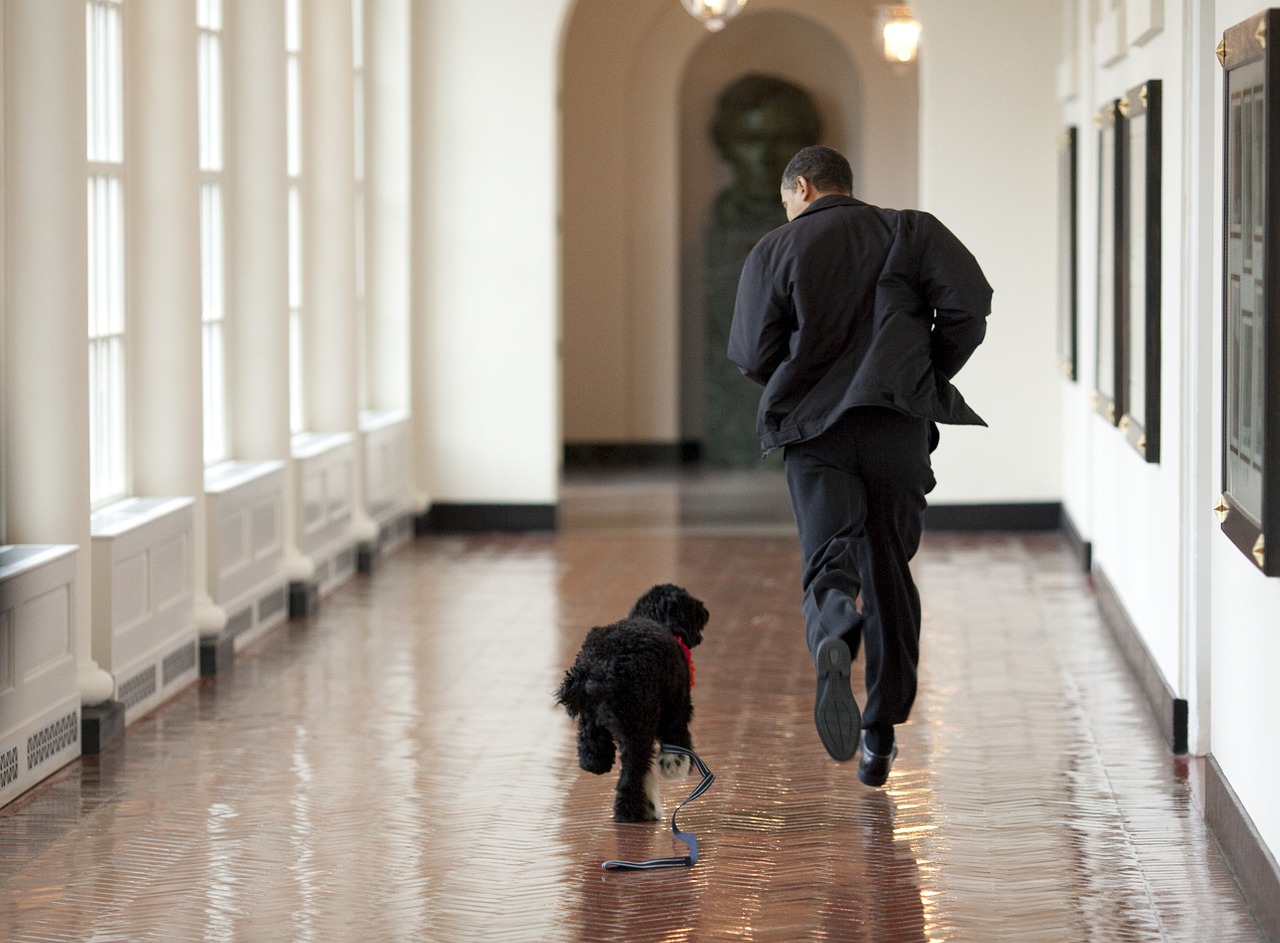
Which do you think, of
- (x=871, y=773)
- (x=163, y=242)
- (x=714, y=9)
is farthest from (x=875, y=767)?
(x=714, y=9)

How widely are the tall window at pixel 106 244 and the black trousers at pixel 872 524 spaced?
119 inches

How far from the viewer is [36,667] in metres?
5.38

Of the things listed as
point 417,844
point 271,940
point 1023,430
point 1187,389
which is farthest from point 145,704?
point 1023,430

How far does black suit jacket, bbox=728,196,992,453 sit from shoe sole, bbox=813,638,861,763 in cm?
68

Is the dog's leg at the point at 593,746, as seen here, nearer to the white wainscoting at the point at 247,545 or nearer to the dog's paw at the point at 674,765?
the dog's paw at the point at 674,765

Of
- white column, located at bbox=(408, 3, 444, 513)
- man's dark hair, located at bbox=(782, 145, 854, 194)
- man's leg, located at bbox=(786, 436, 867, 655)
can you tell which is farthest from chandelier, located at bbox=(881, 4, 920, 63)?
man's leg, located at bbox=(786, 436, 867, 655)

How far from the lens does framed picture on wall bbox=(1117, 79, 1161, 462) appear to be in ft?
20.6

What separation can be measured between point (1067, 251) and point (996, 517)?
1.81 metres

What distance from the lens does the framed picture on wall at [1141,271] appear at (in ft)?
20.6

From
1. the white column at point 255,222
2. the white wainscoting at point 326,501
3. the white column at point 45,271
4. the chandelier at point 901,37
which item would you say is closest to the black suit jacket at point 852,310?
the white column at point 45,271

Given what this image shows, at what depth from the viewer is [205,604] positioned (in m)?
7.08

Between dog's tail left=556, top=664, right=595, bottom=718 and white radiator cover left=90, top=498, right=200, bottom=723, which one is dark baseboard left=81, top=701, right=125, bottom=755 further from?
dog's tail left=556, top=664, right=595, bottom=718

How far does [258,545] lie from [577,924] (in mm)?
4094

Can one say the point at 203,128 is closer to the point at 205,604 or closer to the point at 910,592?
the point at 205,604
